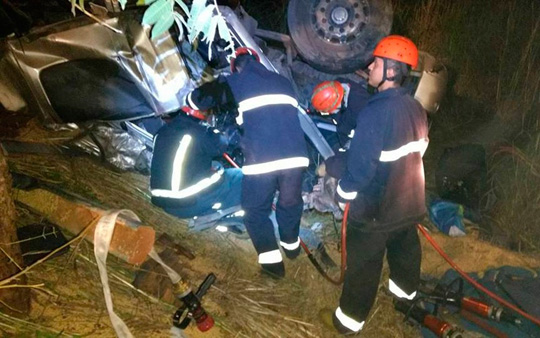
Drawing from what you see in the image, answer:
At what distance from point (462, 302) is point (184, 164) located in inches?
107

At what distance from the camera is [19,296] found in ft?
8.04

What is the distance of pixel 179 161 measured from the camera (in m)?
3.45

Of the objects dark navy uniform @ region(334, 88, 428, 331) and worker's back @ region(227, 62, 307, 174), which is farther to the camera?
worker's back @ region(227, 62, 307, 174)

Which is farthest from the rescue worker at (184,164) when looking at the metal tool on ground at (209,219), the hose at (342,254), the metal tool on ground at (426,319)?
the metal tool on ground at (426,319)

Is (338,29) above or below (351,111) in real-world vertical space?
above

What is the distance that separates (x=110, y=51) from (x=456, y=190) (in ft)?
14.3

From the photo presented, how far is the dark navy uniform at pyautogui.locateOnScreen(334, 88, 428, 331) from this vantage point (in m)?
2.91

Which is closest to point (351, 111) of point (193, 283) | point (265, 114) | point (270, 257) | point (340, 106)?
point (340, 106)

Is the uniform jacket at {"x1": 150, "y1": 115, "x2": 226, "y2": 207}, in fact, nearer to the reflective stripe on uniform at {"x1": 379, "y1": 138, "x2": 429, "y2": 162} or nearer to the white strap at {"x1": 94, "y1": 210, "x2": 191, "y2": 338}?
the white strap at {"x1": 94, "y1": 210, "x2": 191, "y2": 338}

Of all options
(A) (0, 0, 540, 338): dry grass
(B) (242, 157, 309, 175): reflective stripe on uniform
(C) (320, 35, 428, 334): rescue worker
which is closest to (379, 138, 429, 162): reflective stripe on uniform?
(C) (320, 35, 428, 334): rescue worker

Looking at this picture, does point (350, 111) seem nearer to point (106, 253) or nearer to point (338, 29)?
point (338, 29)

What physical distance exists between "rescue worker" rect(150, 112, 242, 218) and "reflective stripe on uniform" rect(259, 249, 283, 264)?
74 centimetres

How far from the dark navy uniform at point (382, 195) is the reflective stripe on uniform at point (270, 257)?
663 mm

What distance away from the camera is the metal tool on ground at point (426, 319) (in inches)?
134
